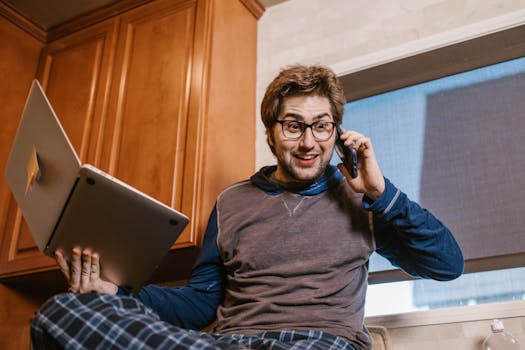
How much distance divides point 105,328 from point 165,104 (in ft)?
4.15

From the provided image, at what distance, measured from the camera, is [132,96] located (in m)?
2.18

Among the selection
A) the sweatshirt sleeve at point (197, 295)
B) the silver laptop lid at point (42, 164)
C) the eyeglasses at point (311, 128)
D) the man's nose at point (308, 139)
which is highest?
the eyeglasses at point (311, 128)

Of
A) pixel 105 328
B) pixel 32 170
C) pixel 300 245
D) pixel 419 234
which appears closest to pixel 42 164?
pixel 32 170

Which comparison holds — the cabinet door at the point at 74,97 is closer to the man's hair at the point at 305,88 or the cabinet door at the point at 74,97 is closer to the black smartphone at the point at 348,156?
the man's hair at the point at 305,88

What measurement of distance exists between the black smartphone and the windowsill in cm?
53

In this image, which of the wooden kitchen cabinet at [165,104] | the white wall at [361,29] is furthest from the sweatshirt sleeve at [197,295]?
the white wall at [361,29]

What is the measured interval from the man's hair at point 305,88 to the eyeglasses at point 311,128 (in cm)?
4

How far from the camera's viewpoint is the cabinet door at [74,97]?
2141 millimetres

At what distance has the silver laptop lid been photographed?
3.76 ft

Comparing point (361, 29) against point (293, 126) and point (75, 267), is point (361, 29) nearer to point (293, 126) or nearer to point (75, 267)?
point (293, 126)

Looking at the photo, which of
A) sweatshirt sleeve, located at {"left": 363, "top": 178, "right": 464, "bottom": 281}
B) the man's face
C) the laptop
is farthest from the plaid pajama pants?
the man's face

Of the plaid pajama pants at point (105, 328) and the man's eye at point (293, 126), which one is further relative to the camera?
the man's eye at point (293, 126)

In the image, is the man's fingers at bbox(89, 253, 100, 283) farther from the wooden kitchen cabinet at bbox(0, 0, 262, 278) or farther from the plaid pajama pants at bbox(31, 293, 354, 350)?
the wooden kitchen cabinet at bbox(0, 0, 262, 278)

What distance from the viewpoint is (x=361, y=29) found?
212 centimetres
